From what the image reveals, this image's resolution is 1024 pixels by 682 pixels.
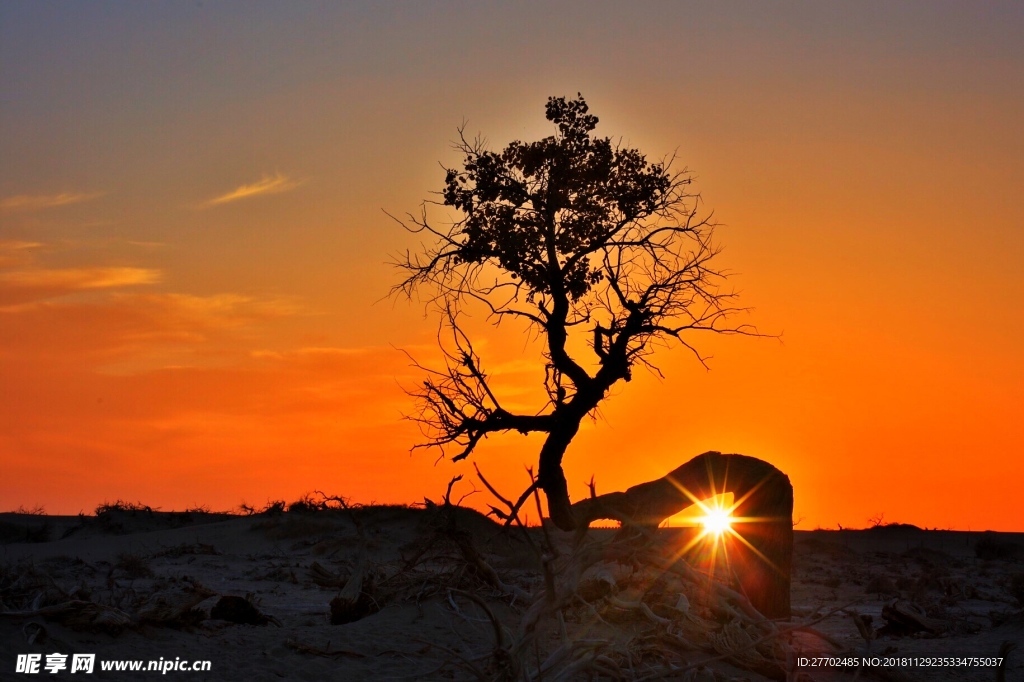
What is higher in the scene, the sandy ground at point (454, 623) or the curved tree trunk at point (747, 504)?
the curved tree trunk at point (747, 504)

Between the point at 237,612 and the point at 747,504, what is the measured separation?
24.5 ft

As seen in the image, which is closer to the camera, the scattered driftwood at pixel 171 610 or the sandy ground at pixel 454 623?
the sandy ground at pixel 454 623

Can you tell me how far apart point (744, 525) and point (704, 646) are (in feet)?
10.5

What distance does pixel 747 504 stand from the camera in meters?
15.8

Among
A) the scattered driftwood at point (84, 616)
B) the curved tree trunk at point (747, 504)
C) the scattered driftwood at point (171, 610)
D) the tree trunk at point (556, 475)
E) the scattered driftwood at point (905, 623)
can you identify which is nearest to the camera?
the scattered driftwood at point (84, 616)

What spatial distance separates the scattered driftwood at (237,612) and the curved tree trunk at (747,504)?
5100mm

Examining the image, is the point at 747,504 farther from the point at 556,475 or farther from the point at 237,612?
the point at 237,612

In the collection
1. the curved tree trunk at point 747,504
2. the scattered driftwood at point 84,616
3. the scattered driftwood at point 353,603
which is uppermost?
the curved tree trunk at point 747,504

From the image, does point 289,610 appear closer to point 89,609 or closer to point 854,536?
point 89,609

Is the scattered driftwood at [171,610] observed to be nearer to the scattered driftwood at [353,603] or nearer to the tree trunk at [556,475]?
the scattered driftwood at [353,603]

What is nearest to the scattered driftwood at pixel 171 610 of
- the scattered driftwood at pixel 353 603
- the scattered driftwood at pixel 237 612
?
the scattered driftwood at pixel 237 612

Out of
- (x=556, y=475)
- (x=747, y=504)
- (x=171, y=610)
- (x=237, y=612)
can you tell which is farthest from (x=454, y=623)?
(x=747, y=504)

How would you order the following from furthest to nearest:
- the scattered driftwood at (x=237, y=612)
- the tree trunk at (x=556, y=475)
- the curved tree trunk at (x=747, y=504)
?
the tree trunk at (x=556, y=475) → the curved tree trunk at (x=747, y=504) → the scattered driftwood at (x=237, y=612)

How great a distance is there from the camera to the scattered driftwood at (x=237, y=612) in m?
13.3
